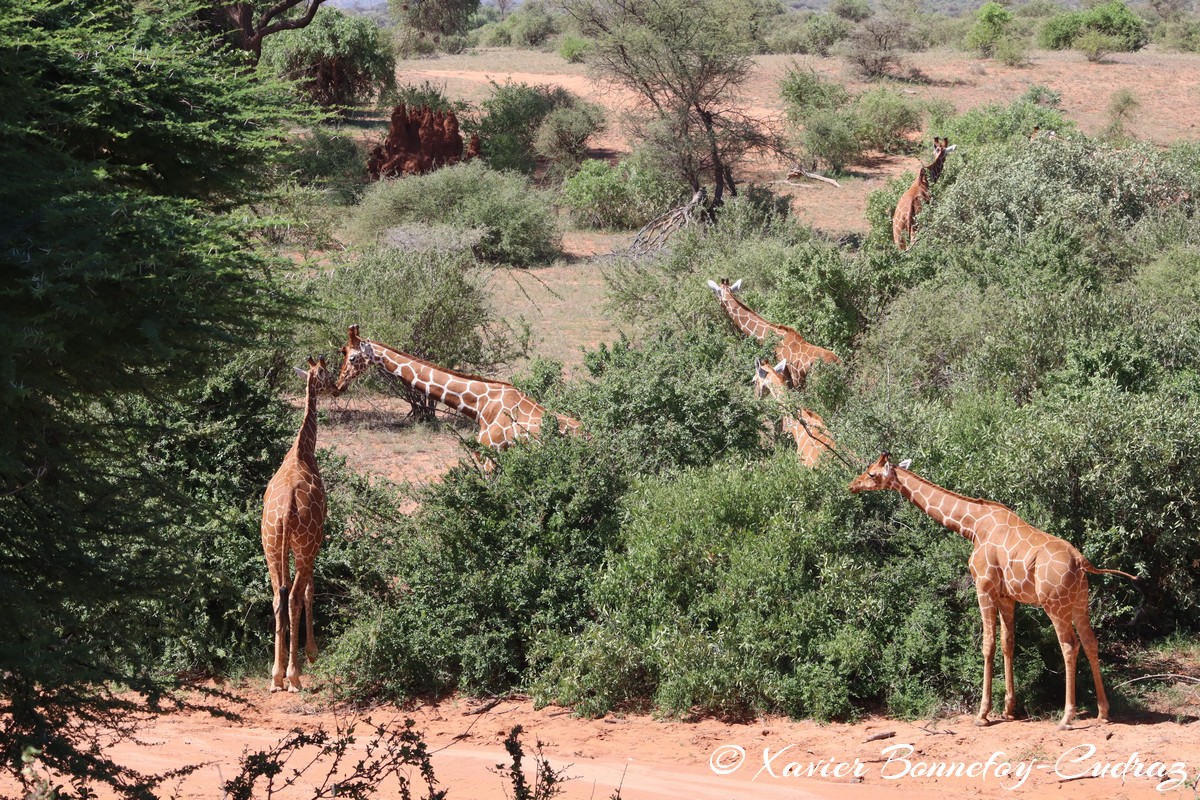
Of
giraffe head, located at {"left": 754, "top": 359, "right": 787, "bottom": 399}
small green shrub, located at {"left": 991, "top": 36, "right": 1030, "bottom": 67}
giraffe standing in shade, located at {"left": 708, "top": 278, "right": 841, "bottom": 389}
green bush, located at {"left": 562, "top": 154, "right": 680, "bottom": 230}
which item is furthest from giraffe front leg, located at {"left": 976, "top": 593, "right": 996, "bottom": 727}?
small green shrub, located at {"left": 991, "top": 36, "right": 1030, "bottom": 67}

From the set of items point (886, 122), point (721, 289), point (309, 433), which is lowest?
point (309, 433)

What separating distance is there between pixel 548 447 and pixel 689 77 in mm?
14609

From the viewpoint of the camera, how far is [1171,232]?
→ 14875mm

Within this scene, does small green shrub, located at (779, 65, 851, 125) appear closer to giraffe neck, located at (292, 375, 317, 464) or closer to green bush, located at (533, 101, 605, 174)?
green bush, located at (533, 101, 605, 174)

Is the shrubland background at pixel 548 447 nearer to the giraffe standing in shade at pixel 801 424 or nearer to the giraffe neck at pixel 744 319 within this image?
the giraffe standing in shade at pixel 801 424

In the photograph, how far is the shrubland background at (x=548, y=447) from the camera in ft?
20.9

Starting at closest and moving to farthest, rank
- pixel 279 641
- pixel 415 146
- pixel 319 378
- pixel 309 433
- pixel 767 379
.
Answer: pixel 279 641
pixel 309 433
pixel 319 378
pixel 767 379
pixel 415 146

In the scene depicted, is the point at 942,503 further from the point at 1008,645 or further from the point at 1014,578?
the point at 1008,645

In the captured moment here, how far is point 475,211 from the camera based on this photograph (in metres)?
21.7

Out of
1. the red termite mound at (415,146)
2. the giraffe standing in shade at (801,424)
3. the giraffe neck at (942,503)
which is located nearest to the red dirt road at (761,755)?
the giraffe neck at (942,503)

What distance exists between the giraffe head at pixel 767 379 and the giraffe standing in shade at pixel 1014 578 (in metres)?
3.15

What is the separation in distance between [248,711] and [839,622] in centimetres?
410

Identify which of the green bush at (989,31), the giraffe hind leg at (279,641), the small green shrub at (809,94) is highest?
the green bush at (989,31)

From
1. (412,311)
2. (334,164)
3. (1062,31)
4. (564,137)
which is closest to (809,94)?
(564,137)
